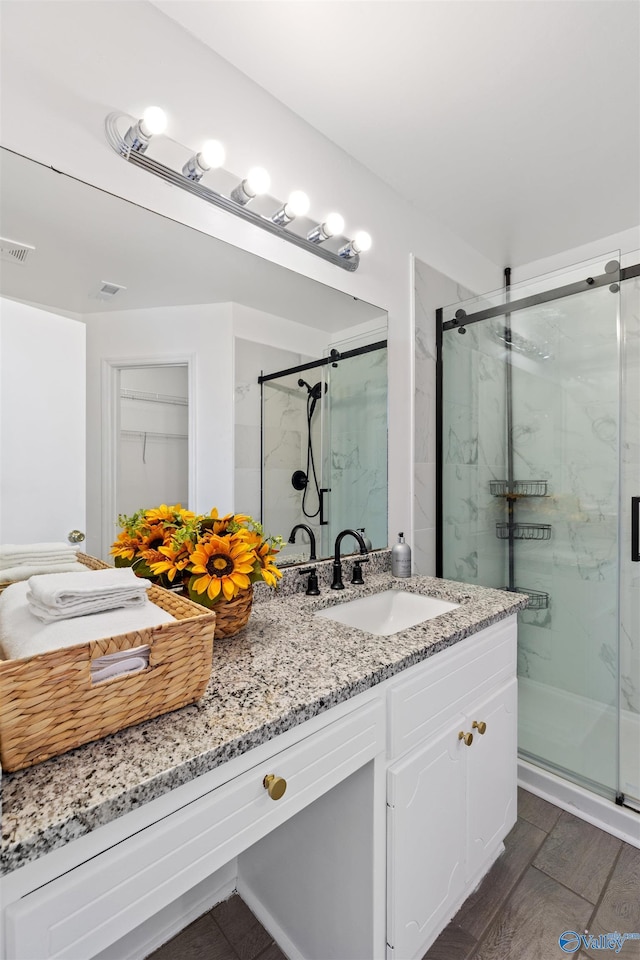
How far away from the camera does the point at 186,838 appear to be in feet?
2.24

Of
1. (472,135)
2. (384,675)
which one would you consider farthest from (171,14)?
(384,675)

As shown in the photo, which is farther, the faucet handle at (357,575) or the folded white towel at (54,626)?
the faucet handle at (357,575)

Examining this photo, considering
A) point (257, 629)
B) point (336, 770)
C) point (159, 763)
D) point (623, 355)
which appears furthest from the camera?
point (623, 355)

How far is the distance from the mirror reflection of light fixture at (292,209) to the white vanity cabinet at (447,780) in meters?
1.36

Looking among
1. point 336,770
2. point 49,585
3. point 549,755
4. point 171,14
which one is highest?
point 171,14

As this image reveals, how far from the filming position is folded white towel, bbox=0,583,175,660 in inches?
27.0

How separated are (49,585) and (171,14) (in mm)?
1461

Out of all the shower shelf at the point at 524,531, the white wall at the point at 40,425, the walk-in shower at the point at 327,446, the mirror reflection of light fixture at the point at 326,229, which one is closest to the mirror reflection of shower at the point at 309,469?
the walk-in shower at the point at 327,446

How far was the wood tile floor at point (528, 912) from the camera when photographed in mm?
1225

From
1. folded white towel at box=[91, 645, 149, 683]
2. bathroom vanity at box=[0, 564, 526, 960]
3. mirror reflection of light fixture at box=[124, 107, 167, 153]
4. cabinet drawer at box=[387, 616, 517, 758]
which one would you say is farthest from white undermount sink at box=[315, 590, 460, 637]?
mirror reflection of light fixture at box=[124, 107, 167, 153]

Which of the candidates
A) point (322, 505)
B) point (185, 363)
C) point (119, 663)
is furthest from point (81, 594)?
point (322, 505)

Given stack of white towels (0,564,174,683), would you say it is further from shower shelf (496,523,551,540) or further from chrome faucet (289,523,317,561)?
shower shelf (496,523,551,540)

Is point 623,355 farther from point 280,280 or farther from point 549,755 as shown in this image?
point 549,755

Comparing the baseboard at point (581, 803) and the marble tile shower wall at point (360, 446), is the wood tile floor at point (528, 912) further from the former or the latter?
the marble tile shower wall at point (360, 446)
